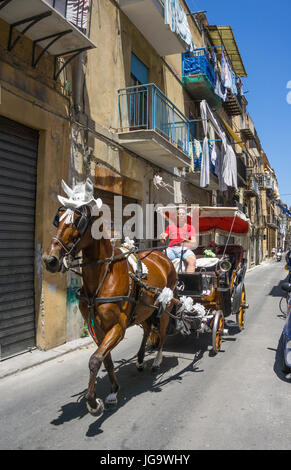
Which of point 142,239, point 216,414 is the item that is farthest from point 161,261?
point 142,239

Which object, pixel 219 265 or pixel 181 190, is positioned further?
pixel 181 190

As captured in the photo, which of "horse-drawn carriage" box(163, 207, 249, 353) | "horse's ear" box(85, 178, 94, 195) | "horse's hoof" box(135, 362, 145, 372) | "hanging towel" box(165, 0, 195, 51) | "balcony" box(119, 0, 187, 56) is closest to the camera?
"horse's ear" box(85, 178, 94, 195)

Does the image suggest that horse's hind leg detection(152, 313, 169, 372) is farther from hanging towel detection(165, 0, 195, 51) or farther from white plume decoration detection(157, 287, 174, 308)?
hanging towel detection(165, 0, 195, 51)

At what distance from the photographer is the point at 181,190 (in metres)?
13.8

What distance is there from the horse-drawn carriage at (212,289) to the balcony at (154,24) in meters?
5.83

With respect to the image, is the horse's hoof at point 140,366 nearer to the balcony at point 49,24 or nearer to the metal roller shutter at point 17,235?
the metal roller shutter at point 17,235

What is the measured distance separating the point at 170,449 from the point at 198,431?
41 cm

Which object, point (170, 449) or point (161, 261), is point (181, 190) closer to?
point (161, 261)

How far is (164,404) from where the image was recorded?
395 centimetres

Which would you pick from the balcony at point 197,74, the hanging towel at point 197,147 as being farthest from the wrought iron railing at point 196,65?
the hanging towel at point 197,147

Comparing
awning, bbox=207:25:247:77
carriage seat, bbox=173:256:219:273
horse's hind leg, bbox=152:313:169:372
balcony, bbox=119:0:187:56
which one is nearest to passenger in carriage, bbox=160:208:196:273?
carriage seat, bbox=173:256:219:273

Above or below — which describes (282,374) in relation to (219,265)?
below

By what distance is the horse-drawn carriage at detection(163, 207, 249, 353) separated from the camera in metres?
5.46

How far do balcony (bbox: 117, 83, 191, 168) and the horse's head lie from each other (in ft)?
17.9
